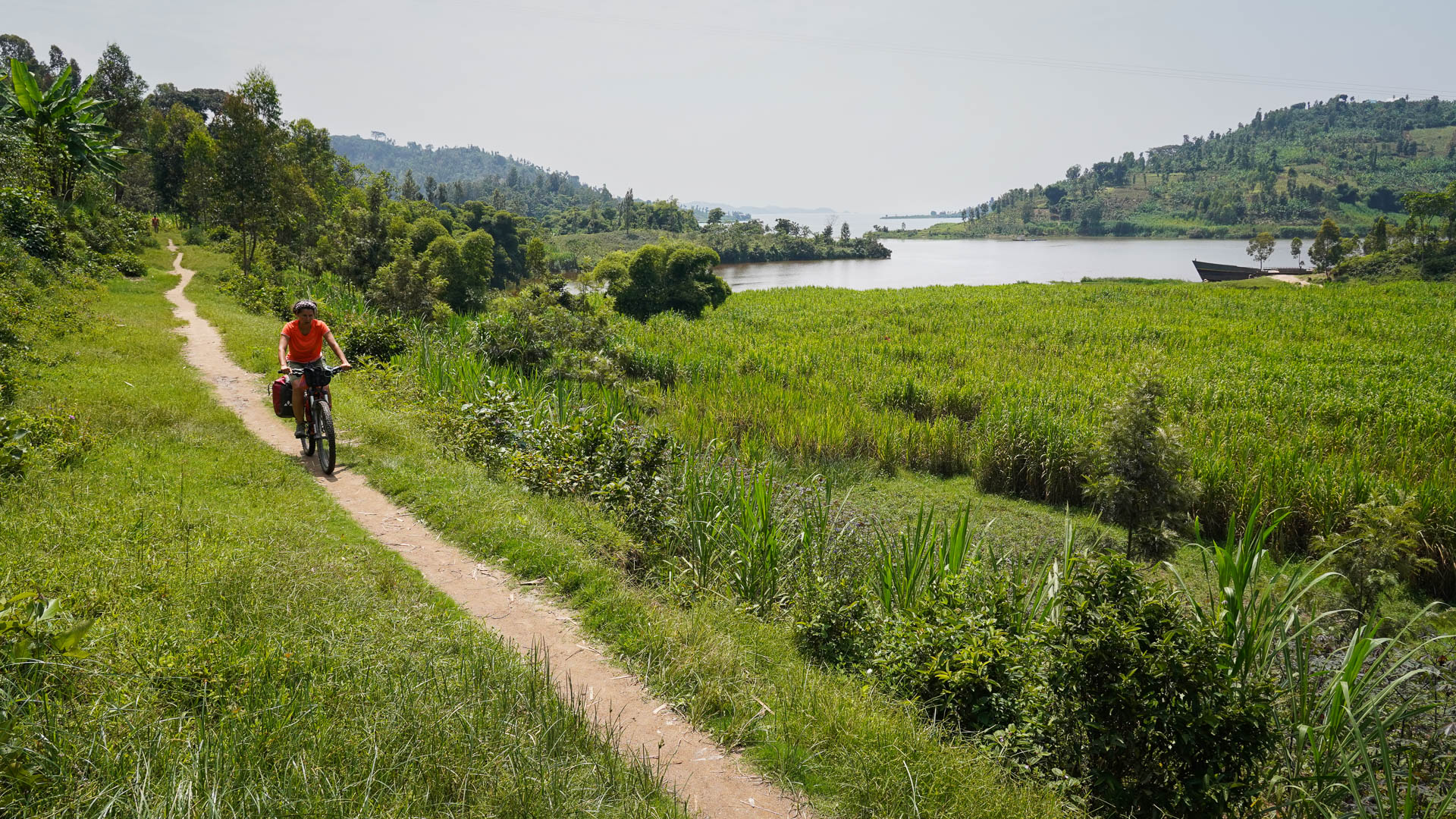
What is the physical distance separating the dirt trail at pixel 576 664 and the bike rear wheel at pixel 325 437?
0.45 ft

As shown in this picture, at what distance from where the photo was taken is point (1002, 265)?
74438 millimetres

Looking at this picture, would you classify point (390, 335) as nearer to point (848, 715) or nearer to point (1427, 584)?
point (848, 715)

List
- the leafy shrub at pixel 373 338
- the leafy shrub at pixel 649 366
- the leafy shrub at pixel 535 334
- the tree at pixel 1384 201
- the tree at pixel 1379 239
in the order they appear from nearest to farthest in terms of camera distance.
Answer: the leafy shrub at pixel 535 334
the leafy shrub at pixel 373 338
the leafy shrub at pixel 649 366
the tree at pixel 1379 239
the tree at pixel 1384 201

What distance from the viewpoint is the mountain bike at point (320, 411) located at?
7508 millimetres

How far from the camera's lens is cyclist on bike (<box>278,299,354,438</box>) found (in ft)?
25.0

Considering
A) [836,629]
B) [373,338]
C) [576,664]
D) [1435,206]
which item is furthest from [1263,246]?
[576,664]

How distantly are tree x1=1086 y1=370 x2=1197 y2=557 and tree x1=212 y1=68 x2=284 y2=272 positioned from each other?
25600 millimetres

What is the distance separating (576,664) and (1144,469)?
5.69 m

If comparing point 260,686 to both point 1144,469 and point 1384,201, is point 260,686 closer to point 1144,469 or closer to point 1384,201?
point 1144,469

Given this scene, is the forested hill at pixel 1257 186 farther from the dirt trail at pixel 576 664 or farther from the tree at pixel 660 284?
the dirt trail at pixel 576 664

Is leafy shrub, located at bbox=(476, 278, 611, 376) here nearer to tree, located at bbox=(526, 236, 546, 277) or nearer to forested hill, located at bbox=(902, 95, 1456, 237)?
tree, located at bbox=(526, 236, 546, 277)

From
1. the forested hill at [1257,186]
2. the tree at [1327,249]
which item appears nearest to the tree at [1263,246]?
the tree at [1327,249]

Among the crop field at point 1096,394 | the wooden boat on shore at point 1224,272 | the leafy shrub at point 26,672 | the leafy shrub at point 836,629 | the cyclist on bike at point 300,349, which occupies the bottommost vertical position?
the leafy shrub at point 836,629

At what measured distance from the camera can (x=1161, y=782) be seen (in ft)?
11.4
